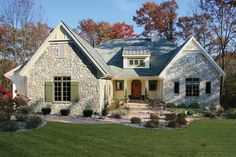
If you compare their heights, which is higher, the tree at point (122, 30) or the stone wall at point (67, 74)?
the tree at point (122, 30)

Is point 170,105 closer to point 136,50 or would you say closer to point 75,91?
point 136,50

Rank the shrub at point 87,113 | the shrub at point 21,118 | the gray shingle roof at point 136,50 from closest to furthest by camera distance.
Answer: the shrub at point 21,118, the shrub at point 87,113, the gray shingle roof at point 136,50

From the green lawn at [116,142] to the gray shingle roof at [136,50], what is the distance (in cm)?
1440

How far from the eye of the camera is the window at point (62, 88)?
806 inches

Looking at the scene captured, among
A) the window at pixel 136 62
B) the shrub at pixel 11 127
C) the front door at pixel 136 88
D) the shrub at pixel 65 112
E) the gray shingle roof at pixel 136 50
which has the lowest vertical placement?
the shrub at pixel 65 112

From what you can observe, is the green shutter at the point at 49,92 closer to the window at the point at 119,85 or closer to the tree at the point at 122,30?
the window at the point at 119,85

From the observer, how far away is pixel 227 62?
112ft

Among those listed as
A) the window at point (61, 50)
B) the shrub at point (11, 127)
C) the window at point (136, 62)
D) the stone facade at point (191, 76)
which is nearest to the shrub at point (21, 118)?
the shrub at point (11, 127)

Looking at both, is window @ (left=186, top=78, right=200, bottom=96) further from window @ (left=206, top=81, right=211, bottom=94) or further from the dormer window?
the dormer window

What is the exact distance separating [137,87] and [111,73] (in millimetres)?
6316

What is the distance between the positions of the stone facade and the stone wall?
26.7ft

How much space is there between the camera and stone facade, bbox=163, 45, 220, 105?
25.4 metres

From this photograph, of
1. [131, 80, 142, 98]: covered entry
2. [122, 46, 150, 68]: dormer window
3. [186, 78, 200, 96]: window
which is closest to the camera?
[186, 78, 200, 96]: window

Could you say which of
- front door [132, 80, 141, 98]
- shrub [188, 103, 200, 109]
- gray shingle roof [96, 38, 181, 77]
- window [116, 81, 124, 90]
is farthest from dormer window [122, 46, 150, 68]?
shrub [188, 103, 200, 109]
